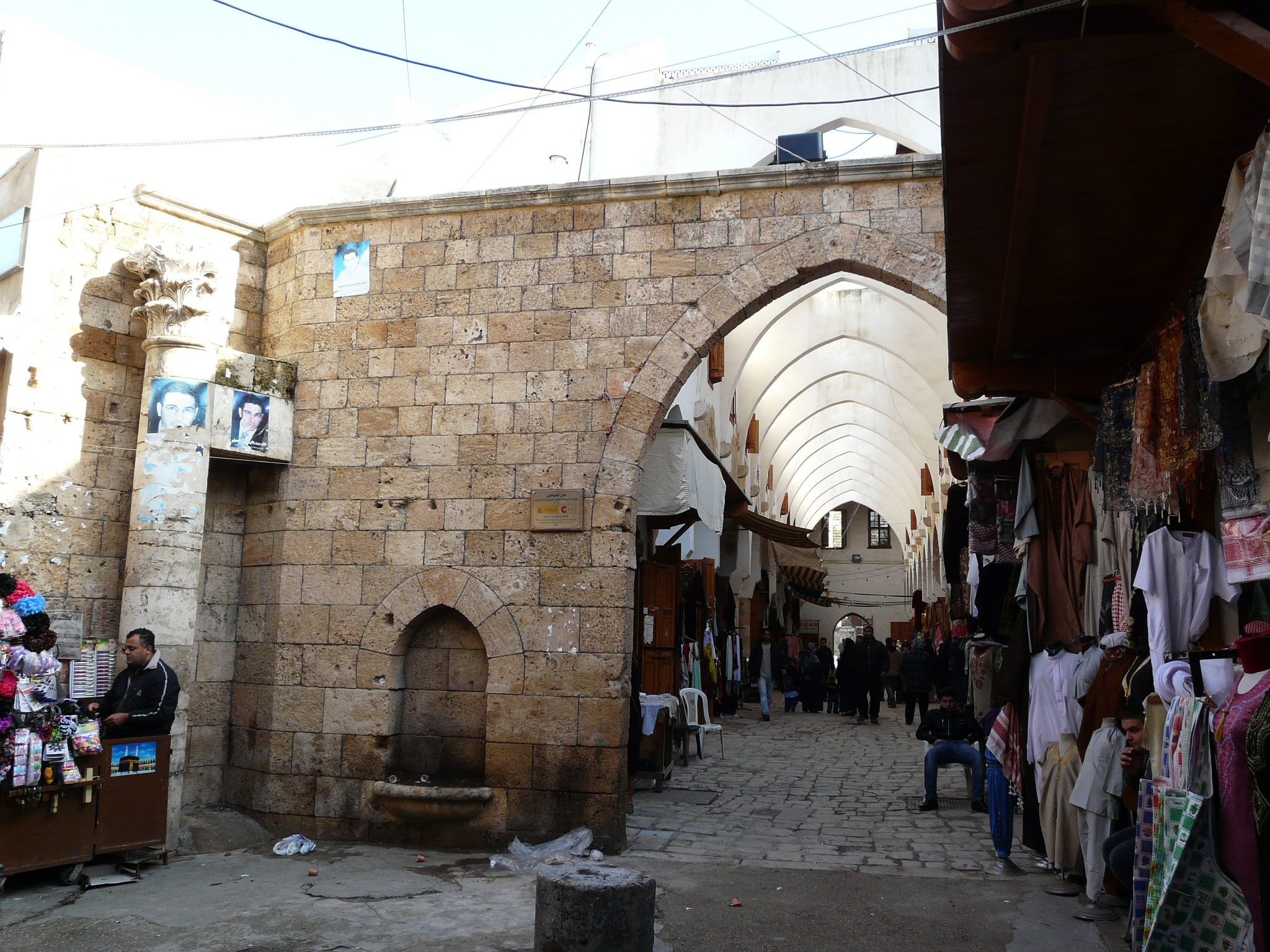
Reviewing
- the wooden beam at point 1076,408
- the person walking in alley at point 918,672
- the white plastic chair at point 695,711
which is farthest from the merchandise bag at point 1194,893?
the person walking in alley at point 918,672

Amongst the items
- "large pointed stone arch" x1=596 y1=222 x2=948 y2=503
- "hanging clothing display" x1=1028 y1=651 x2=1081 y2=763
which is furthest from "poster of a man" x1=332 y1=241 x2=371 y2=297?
"hanging clothing display" x1=1028 y1=651 x2=1081 y2=763

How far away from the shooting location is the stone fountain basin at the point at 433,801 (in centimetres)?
606

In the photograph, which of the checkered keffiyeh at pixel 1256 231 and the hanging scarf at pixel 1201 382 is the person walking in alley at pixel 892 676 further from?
the checkered keffiyeh at pixel 1256 231

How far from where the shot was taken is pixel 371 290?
22.9 ft

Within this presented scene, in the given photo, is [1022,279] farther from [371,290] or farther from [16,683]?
[16,683]

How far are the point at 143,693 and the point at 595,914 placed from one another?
3.24 m

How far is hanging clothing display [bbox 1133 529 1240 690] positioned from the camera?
380cm

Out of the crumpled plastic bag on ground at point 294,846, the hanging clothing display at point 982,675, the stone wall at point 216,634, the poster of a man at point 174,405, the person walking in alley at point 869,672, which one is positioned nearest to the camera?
the crumpled plastic bag on ground at point 294,846

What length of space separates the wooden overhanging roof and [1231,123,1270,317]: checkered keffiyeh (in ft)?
0.81

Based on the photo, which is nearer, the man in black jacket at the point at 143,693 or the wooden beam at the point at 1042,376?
the wooden beam at the point at 1042,376

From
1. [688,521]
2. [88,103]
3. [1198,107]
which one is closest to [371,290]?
[88,103]

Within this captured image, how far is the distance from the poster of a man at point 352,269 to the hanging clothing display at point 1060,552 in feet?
15.5

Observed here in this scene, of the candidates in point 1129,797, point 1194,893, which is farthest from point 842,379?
point 1194,893

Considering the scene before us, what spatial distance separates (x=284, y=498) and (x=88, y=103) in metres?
2.98
